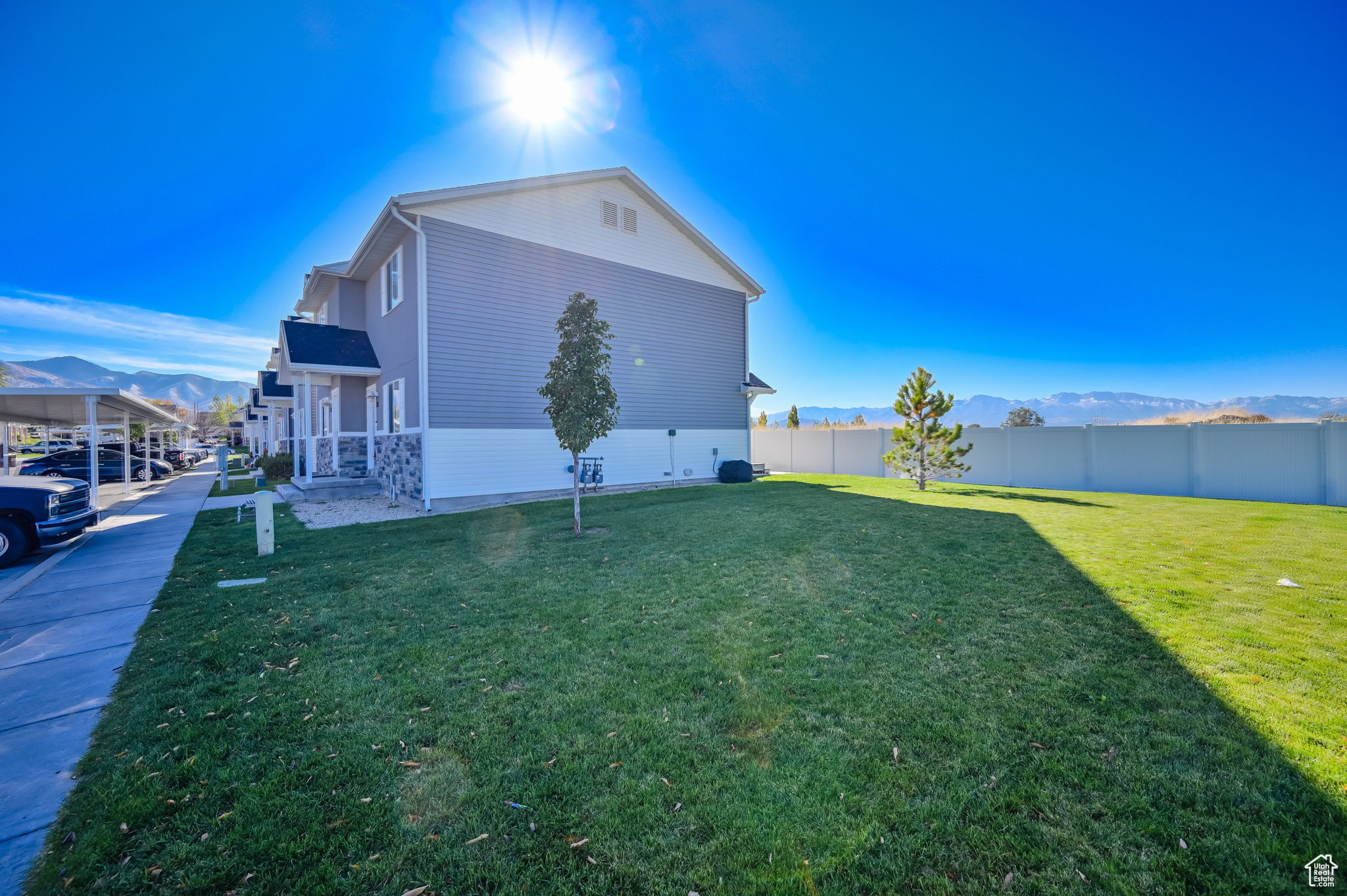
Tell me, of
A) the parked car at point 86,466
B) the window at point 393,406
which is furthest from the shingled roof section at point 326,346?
the parked car at point 86,466

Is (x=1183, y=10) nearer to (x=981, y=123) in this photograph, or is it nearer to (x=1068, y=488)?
(x=981, y=123)

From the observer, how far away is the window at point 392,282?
41.6 feet

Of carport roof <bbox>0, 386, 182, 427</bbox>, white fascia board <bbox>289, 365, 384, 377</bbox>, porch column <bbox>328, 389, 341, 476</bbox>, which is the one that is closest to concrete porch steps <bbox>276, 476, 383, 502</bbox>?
porch column <bbox>328, 389, 341, 476</bbox>

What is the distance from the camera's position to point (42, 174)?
1336cm

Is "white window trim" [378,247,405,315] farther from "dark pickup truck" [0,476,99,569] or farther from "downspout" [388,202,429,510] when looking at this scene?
"dark pickup truck" [0,476,99,569]

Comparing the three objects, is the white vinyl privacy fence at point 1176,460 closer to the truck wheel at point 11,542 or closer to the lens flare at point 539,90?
the lens flare at point 539,90

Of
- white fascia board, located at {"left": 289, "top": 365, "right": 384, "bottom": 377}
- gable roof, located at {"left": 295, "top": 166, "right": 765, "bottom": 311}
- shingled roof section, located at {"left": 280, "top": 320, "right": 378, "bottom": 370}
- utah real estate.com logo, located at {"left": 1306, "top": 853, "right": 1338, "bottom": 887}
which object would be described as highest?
gable roof, located at {"left": 295, "top": 166, "right": 765, "bottom": 311}

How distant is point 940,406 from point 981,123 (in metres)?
8.27

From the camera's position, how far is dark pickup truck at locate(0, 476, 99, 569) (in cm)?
720

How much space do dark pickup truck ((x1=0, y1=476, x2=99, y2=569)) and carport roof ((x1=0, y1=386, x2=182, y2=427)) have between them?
12.4 ft

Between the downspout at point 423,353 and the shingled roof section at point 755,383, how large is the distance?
10.7 meters

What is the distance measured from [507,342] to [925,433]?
1382cm

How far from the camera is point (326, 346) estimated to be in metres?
14.2

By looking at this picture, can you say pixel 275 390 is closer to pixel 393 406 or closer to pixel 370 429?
pixel 370 429
